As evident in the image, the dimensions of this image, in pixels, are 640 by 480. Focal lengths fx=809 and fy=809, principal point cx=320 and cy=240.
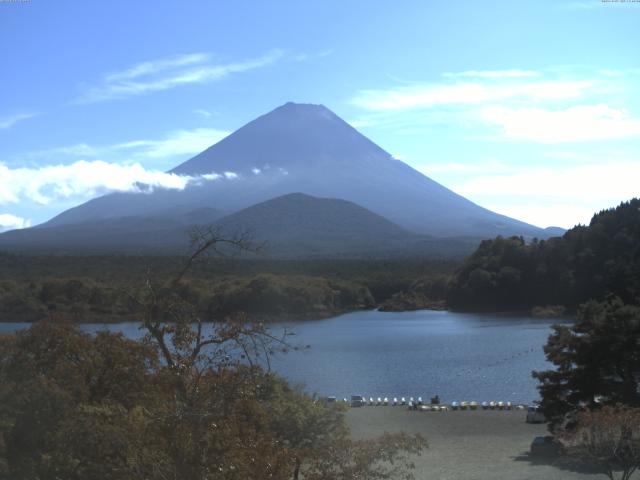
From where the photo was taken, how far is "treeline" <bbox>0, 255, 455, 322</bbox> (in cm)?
3183

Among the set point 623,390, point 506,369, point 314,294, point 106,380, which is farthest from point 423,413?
point 314,294

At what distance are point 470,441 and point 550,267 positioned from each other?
28831 mm

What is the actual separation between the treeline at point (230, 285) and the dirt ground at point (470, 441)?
801 centimetres

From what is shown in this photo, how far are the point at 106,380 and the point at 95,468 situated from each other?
1.60 m

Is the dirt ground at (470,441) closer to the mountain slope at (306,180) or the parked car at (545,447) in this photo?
the parked car at (545,447)

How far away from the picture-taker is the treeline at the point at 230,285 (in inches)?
1253

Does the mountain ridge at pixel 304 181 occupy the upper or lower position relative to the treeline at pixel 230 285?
upper

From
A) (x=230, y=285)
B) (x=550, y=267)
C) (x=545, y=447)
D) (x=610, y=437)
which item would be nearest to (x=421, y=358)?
(x=545, y=447)

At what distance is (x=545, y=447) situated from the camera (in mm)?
12422

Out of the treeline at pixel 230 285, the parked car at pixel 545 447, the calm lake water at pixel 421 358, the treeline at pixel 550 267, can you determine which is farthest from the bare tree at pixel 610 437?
the treeline at pixel 550 267

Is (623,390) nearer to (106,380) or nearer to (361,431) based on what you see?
(361,431)

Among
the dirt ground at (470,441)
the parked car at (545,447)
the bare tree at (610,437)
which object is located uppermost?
the bare tree at (610,437)

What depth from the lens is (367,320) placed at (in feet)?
133

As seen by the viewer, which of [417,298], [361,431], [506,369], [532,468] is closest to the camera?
[532,468]
